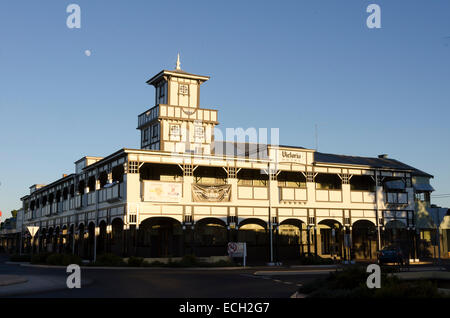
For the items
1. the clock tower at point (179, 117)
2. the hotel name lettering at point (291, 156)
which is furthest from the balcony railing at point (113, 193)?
the hotel name lettering at point (291, 156)

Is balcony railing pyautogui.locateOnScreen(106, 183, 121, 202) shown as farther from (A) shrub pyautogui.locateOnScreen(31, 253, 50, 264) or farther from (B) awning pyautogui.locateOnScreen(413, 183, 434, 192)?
(B) awning pyautogui.locateOnScreen(413, 183, 434, 192)

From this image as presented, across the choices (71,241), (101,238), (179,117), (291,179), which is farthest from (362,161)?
(71,241)

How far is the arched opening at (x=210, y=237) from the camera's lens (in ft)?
134

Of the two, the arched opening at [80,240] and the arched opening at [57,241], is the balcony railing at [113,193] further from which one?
the arched opening at [57,241]

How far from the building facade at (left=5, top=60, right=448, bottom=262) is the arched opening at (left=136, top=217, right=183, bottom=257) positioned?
3.2 inches

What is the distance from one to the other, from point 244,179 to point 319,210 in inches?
272

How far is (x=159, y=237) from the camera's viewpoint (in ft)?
135

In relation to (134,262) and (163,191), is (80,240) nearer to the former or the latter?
(163,191)

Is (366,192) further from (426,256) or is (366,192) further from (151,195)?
(151,195)

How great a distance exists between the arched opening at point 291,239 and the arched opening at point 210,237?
5.51 metres

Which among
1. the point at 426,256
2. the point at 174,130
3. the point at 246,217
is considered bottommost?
the point at 426,256
